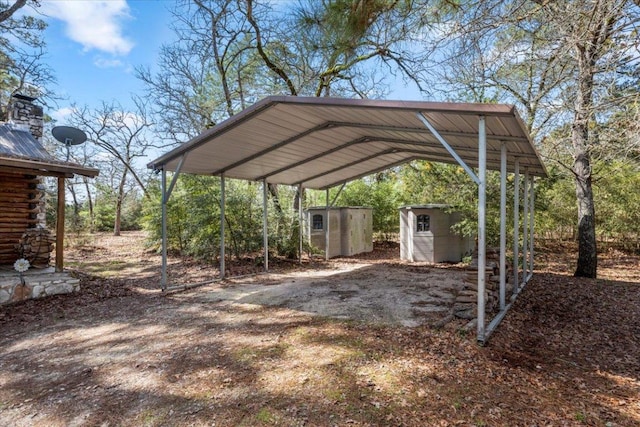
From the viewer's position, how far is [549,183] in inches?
360

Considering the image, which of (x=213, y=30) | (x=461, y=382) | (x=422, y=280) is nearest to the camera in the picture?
(x=461, y=382)

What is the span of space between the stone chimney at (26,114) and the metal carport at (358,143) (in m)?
3.27

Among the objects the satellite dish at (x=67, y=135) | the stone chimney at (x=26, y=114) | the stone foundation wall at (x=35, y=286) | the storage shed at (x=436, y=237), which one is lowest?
the stone foundation wall at (x=35, y=286)

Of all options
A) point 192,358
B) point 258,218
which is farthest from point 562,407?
point 258,218

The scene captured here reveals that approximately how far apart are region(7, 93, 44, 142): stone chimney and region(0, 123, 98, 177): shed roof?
16 cm

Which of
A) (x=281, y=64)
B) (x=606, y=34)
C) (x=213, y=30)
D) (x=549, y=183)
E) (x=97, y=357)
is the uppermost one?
(x=213, y=30)

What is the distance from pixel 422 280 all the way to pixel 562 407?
4438 mm

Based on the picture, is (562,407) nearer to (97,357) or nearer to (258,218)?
(97,357)

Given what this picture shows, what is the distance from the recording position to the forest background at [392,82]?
525 centimetres

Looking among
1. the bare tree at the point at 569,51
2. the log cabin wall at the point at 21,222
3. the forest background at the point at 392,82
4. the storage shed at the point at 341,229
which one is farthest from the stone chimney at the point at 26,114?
the bare tree at the point at 569,51

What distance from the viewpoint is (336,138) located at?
6.32 m

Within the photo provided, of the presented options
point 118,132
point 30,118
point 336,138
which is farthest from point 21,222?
point 118,132

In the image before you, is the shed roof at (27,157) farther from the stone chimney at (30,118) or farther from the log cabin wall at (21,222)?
the log cabin wall at (21,222)

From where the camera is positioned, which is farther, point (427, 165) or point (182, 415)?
point (427, 165)
